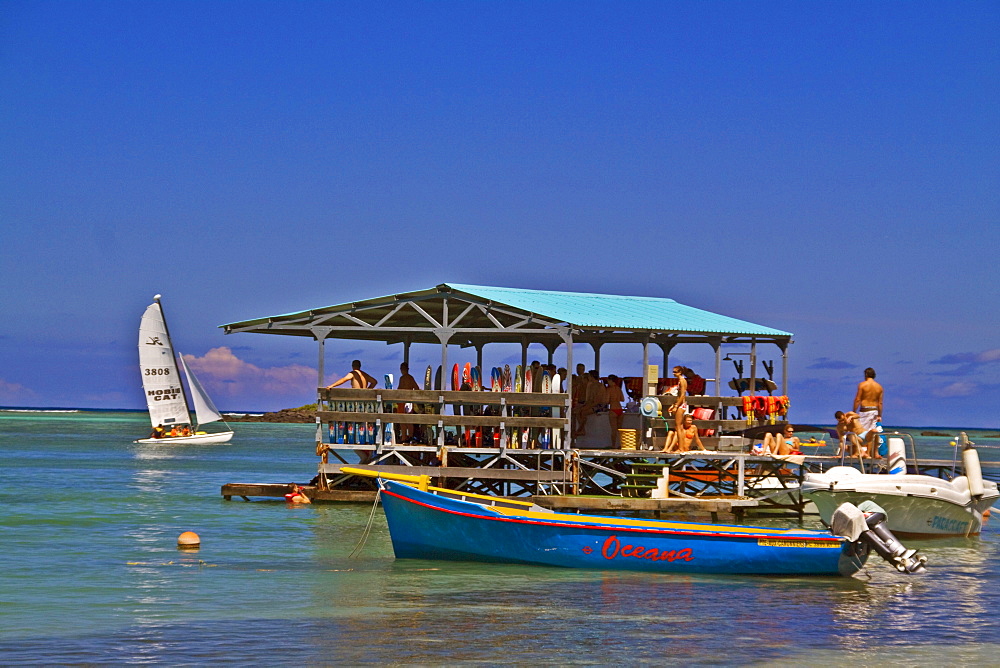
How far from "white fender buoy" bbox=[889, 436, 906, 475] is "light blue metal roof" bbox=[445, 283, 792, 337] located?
361 cm

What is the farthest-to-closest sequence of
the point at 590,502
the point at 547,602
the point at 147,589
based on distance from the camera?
1. the point at 590,502
2. the point at 147,589
3. the point at 547,602

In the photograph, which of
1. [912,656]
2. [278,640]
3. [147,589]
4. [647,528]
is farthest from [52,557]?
[912,656]

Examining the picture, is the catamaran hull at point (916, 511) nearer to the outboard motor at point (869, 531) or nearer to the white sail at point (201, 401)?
the outboard motor at point (869, 531)

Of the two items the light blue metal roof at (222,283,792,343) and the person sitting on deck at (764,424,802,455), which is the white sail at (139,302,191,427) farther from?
the person sitting on deck at (764,424,802,455)

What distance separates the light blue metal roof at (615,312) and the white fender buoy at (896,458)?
361 centimetres

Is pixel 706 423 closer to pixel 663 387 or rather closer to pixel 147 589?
pixel 663 387

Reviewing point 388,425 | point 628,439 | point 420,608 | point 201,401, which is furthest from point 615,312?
point 201,401

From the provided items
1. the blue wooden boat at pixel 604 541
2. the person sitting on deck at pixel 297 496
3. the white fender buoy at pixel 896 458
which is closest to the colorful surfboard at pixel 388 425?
Answer: the person sitting on deck at pixel 297 496

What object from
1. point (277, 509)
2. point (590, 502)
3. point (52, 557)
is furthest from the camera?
point (277, 509)

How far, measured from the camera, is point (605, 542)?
18.3 metres

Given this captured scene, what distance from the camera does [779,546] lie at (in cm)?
1802

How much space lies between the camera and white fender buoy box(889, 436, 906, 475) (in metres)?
24.3

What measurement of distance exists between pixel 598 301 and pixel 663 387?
9.83 ft

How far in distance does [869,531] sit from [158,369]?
164ft
